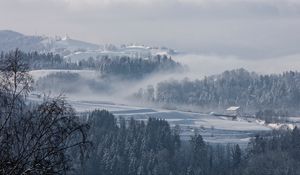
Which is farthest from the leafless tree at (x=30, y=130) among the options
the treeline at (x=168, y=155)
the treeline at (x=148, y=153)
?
the treeline at (x=168, y=155)

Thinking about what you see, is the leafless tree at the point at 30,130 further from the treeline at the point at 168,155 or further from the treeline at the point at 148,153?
the treeline at the point at 168,155

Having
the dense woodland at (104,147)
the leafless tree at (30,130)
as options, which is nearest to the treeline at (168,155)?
the dense woodland at (104,147)

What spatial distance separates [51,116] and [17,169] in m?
1.35

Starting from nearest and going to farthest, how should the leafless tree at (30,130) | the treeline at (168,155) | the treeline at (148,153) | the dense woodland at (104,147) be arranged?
the leafless tree at (30,130)
the dense woodland at (104,147)
the treeline at (148,153)
the treeline at (168,155)

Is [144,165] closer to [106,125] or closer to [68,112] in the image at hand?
[106,125]

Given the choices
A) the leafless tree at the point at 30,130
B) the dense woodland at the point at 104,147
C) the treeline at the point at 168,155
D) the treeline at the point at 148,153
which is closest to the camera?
the leafless tree at the point at 30,130

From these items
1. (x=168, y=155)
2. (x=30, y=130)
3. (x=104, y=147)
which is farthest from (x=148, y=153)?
(x=30, y=130)

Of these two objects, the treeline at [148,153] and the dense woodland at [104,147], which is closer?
the dense woodland at [104,147]

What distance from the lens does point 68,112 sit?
1827cm

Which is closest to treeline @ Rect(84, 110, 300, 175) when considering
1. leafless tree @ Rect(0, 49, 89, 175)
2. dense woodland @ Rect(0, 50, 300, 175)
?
dense woodland @ Rect(0, 50, 300, 175)

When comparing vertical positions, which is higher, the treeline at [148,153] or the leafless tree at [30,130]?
the leafless tree at [30,130]

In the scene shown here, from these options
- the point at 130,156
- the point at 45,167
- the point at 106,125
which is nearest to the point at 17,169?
the point at 45,167

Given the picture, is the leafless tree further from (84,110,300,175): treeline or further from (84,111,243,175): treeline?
(84,110,300,175): treeline

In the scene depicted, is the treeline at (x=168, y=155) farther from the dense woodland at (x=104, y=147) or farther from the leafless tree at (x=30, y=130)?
the leafless tree at (x=30, y=130)
